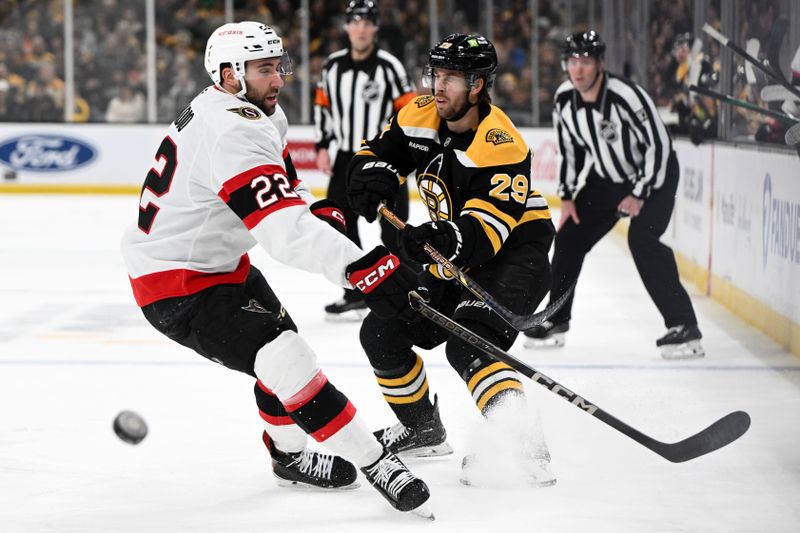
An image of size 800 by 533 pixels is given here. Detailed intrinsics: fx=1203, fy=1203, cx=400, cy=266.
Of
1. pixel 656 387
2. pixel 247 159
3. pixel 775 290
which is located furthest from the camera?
pixel 775 290

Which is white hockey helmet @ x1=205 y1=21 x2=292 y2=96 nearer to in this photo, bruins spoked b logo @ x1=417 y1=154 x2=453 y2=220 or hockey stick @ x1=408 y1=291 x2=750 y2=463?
bruins spoked b logo @ x1=417 y1=154 x2=453 y2=220

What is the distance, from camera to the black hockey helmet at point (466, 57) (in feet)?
9.55

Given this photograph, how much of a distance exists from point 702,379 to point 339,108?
2288 millimetres

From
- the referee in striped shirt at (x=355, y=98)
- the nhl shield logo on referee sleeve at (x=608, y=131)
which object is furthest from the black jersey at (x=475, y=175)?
the referee in striped shirt at (x=355, y=98)

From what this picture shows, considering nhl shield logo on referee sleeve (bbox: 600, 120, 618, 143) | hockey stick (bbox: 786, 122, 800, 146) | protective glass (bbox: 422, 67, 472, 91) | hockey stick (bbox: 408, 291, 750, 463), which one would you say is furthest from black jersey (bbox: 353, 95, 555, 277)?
nhl shield logo on referee sleeve (bbox: 600, 120, 618, 143)

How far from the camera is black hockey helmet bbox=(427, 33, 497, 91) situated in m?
2.91

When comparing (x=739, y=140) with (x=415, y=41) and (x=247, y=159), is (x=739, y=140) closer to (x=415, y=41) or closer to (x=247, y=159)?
(x=247, y=159)

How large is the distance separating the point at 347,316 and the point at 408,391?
2.29m

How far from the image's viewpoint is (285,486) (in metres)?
2.92

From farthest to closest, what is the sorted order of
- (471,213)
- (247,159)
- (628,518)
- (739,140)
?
(739,140), (471,213), (628,518), (247,159)

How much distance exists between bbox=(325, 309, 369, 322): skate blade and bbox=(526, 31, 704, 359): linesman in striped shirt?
91 cm

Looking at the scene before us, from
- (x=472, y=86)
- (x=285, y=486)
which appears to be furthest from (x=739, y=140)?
(x=285, y=486)

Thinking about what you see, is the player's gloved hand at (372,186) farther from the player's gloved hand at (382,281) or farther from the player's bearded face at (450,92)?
the player's gloved hand at (382,281)

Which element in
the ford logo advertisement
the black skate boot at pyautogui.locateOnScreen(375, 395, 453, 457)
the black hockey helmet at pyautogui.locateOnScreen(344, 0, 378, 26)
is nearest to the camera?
the black skate boot at pyautogui.locateOnScreen(375, 395, 453, 457)
